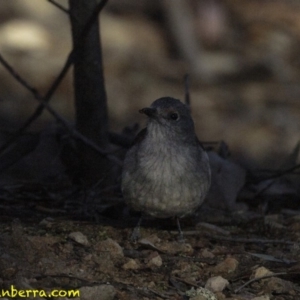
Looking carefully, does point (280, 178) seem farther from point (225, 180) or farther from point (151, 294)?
point (151, 294)

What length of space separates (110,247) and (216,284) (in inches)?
29.0

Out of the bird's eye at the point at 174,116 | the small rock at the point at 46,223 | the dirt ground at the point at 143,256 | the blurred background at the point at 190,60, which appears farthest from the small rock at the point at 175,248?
the blurred background at the point at 190,60

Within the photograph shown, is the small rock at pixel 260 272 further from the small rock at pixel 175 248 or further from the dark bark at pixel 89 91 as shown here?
the dark bark at pixel 89 91

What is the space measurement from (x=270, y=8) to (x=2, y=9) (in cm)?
398

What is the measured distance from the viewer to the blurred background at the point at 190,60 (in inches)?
→ 482

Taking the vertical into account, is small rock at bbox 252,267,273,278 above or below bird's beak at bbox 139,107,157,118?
below

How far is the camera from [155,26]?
1413cm

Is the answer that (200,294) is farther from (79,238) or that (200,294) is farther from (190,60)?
(190,60)

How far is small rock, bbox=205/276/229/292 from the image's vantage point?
537cm

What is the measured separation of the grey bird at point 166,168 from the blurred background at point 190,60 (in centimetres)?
474

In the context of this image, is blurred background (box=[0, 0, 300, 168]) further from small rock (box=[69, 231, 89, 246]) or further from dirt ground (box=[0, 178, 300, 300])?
small rock (box=[69, 231, 89, 246])

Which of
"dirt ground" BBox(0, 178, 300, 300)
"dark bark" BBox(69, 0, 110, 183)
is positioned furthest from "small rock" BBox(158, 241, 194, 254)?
"dark bark" BBox(69, 0, 110, 183)

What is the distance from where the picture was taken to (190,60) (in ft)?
44.3

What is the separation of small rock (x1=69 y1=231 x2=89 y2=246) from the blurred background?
5.76 m
